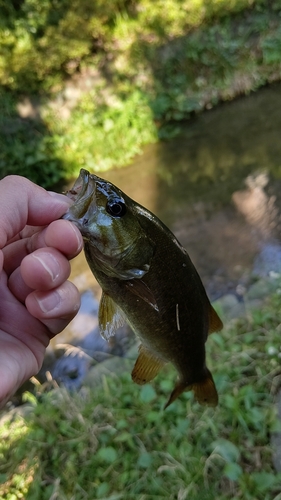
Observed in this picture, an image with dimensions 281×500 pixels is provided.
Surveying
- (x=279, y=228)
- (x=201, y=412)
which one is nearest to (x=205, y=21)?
(x=279, y=228)

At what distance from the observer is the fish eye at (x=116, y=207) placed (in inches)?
53.7

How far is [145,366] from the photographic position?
1.76m

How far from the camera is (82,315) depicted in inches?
179

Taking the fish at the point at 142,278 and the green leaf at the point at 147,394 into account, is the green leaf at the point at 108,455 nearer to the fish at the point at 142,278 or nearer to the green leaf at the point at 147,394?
the green leaf at the point at 147,394

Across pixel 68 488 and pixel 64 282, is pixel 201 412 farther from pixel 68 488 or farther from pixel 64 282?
pixel 64 282

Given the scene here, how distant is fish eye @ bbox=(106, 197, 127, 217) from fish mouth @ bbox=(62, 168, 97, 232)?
5 cm

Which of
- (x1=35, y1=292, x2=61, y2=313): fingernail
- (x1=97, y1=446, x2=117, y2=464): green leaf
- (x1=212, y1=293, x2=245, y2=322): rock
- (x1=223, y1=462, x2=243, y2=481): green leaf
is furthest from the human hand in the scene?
(x1=212, y1=293, x2=245, y2=322): rock

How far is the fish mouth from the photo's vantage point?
1322 millimetres

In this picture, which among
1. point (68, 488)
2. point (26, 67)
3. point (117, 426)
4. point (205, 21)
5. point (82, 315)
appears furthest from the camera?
point (205, 21)

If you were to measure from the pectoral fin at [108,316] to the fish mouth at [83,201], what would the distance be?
13.9 inches

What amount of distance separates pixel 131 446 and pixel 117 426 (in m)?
0.17

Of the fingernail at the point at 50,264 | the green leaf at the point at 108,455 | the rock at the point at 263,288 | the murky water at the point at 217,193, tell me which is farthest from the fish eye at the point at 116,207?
the murky water at the point at 217,193

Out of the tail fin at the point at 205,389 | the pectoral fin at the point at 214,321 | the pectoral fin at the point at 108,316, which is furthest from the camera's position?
the tail fin at the point at 205,389

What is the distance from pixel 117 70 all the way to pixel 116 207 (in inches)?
309
